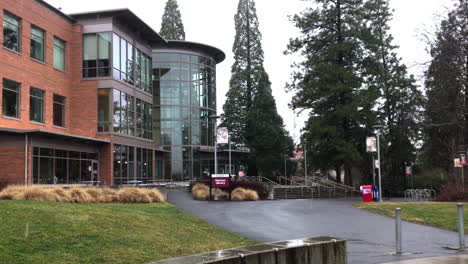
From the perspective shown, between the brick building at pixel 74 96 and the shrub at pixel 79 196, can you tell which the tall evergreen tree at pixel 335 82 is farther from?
the shrub at pixel 79 196

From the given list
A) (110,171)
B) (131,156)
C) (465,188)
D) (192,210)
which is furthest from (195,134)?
(192,210)

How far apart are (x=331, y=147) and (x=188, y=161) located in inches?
620

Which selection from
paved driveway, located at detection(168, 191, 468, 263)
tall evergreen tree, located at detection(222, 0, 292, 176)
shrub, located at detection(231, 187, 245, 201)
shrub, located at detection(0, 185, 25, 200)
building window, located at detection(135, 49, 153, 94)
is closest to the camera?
paved driveway, located at detection(168, 191, 468, 263)

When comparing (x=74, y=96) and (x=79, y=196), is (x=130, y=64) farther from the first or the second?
(x=79, y=196)

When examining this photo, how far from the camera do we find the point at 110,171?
34.2 metres

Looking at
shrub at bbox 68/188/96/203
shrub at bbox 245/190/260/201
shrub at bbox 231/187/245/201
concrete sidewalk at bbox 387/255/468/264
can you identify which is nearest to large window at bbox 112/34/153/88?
shrub at bbox 231/187/245/201

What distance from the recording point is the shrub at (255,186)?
30.6 m

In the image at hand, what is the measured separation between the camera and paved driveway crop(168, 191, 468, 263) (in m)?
11.6

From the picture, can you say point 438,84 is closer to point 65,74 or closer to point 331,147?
point 331,147

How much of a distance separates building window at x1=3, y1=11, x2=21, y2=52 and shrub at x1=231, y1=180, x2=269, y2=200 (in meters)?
15.5

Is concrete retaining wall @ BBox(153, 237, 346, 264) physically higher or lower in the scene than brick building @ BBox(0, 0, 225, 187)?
lower

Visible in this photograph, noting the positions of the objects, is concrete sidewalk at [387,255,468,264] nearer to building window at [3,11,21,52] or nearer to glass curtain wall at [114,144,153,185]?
building window at [3,11,21,52]

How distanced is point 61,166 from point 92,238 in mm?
22672

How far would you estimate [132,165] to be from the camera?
125 feet
